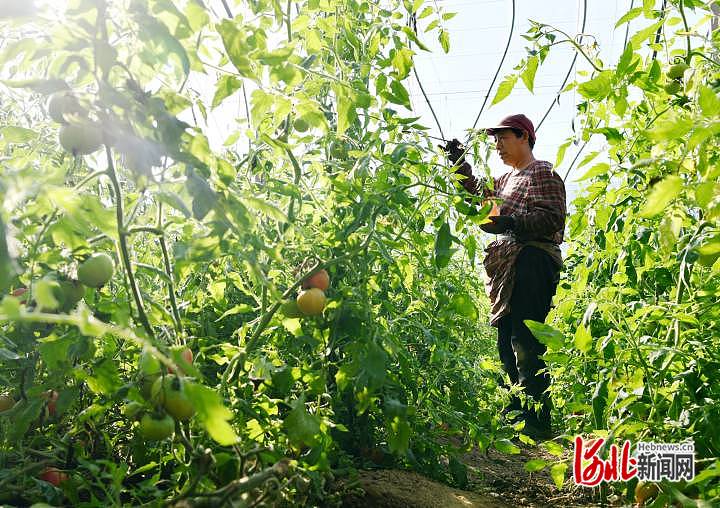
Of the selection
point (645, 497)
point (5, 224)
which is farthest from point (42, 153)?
point (645, 497)

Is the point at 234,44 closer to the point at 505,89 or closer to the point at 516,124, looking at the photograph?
the point at 505,89

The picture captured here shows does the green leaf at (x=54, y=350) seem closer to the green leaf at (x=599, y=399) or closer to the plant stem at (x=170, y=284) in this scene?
the plant stem at (x=170, y=284)

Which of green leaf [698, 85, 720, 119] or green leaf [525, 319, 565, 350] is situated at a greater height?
green leaf [698, 85, 720, 119]

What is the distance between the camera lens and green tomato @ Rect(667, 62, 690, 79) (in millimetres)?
1492

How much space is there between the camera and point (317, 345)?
1.47 meters

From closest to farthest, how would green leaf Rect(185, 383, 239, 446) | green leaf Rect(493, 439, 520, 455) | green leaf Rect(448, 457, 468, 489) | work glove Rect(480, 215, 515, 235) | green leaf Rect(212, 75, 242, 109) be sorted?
green leaf Rect(185, 383, 239, 446)
green leaf Rect(212, 75, 242, 109)
green leaf Rect(493, 439, 520, 455)
green leaf Rect(448, 457, 468, 489)
work glove Rect(480, 215, 515, 235)

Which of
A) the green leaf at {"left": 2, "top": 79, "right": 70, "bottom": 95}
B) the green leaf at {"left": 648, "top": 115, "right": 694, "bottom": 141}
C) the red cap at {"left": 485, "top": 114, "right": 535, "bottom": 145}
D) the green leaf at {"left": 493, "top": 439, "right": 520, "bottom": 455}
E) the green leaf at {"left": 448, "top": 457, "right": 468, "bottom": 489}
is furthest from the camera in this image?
the red cap at {"left": 485, "top": 114, "right": 535, "bottom": 145}

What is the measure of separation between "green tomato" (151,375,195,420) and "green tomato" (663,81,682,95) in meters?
1.24

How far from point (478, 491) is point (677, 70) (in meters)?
1.26

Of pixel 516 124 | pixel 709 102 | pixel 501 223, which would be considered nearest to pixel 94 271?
pixel 709 102

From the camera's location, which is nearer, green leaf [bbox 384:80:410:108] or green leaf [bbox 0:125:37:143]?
green leaf [bbox 0:125:37:143]

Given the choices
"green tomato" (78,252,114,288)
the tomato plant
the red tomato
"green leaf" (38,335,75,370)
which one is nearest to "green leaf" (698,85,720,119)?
the tomato plant

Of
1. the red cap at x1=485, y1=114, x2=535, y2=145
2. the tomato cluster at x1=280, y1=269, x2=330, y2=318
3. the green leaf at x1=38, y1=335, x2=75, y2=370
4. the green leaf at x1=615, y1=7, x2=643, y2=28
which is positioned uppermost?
the red cap at x1=485, y1=114, x2=535, y2=145

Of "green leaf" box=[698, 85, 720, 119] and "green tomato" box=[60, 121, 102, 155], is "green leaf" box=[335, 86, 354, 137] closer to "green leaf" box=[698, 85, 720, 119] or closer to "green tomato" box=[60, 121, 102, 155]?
"green tomato" box=[60, 121, 102, 155]
